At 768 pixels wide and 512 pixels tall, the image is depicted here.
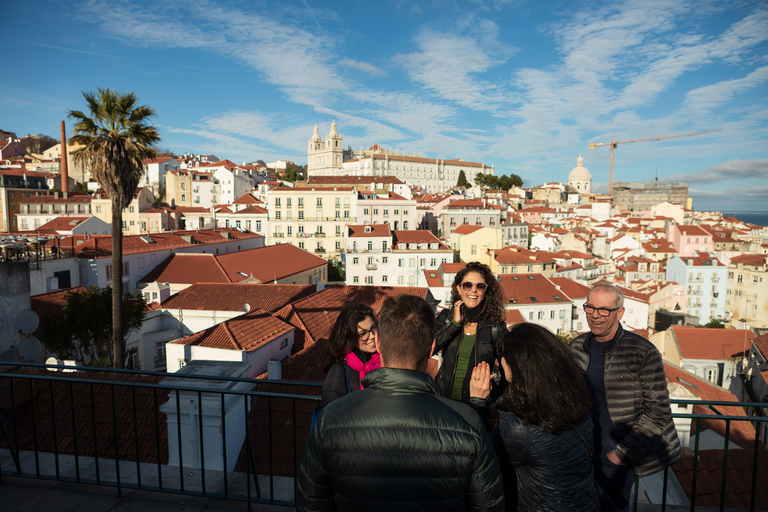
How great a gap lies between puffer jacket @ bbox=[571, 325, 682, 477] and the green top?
0.86 meters

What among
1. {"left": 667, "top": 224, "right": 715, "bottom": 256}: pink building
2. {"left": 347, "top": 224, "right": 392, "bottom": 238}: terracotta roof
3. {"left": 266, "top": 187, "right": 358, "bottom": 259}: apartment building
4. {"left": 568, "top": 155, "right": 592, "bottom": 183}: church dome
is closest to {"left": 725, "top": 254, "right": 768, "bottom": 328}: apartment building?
{"left": 667, "top": 224, "right": 715, "bottom": 256}: pink building

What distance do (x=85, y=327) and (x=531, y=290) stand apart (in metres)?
32.1

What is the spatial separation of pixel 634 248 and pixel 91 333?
7236 cm

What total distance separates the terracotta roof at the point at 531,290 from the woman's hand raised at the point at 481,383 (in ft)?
113

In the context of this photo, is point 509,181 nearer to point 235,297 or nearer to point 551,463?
point 235,297

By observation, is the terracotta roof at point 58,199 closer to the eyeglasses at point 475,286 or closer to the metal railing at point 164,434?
the metal railing at point 164,434

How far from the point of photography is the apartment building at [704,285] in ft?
167

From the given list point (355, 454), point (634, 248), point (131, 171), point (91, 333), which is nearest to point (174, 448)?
point (355, 454)

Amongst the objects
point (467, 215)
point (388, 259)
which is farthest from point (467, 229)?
point (388, 259)

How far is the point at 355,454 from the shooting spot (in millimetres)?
1705

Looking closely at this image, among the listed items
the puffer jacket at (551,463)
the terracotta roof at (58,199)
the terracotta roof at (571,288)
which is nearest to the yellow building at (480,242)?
the terracotta roof at (571,288)

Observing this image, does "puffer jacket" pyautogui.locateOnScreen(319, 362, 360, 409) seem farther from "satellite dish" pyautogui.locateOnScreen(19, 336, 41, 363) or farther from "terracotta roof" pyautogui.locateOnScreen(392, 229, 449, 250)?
"terracotta roof" pyautogui.locateOnScreen(392, 229, 449, 250)

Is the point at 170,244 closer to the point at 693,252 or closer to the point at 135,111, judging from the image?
the point at 135,111

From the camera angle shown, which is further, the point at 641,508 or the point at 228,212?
the point at 228,212
